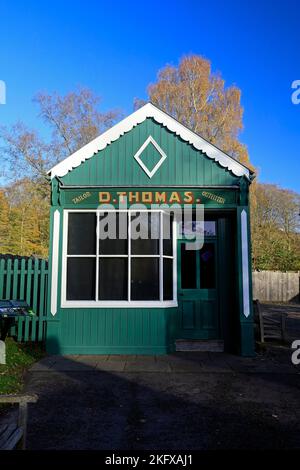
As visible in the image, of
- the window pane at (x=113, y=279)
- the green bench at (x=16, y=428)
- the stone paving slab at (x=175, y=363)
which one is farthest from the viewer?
the window pane at (x=113, y=279)

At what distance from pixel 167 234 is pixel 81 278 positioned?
2.21 m

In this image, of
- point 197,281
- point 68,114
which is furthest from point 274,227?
point 197,281

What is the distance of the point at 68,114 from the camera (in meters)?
33.1

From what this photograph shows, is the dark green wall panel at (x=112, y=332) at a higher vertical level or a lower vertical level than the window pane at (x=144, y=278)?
lower

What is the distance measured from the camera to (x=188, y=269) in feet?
29.6

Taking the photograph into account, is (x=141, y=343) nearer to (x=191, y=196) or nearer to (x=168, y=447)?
(x=191, y=196)

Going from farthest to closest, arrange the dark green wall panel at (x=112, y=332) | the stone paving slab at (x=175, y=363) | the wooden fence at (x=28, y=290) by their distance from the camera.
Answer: the wooden fence at (x=28, y=290) → the dark green wall panel at (x=112, y=332) → the stone paving slab at (x=175, y=363)

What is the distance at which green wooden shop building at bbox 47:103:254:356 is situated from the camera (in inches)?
323

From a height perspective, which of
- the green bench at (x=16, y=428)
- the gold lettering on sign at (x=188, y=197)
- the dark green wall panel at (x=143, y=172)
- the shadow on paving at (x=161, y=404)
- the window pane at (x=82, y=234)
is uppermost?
the dark green wall panel at (x=143, y=172)

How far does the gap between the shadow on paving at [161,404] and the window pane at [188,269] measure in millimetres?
1831

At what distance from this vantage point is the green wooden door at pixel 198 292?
8.76 m

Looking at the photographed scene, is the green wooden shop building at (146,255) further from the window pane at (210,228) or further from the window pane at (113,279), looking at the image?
the window pane at (210,228)

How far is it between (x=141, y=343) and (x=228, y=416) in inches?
140

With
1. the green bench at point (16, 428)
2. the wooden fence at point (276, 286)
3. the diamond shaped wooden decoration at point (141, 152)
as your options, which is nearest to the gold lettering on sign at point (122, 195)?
the diamond shaped wooden decoration at point (141, 152)
